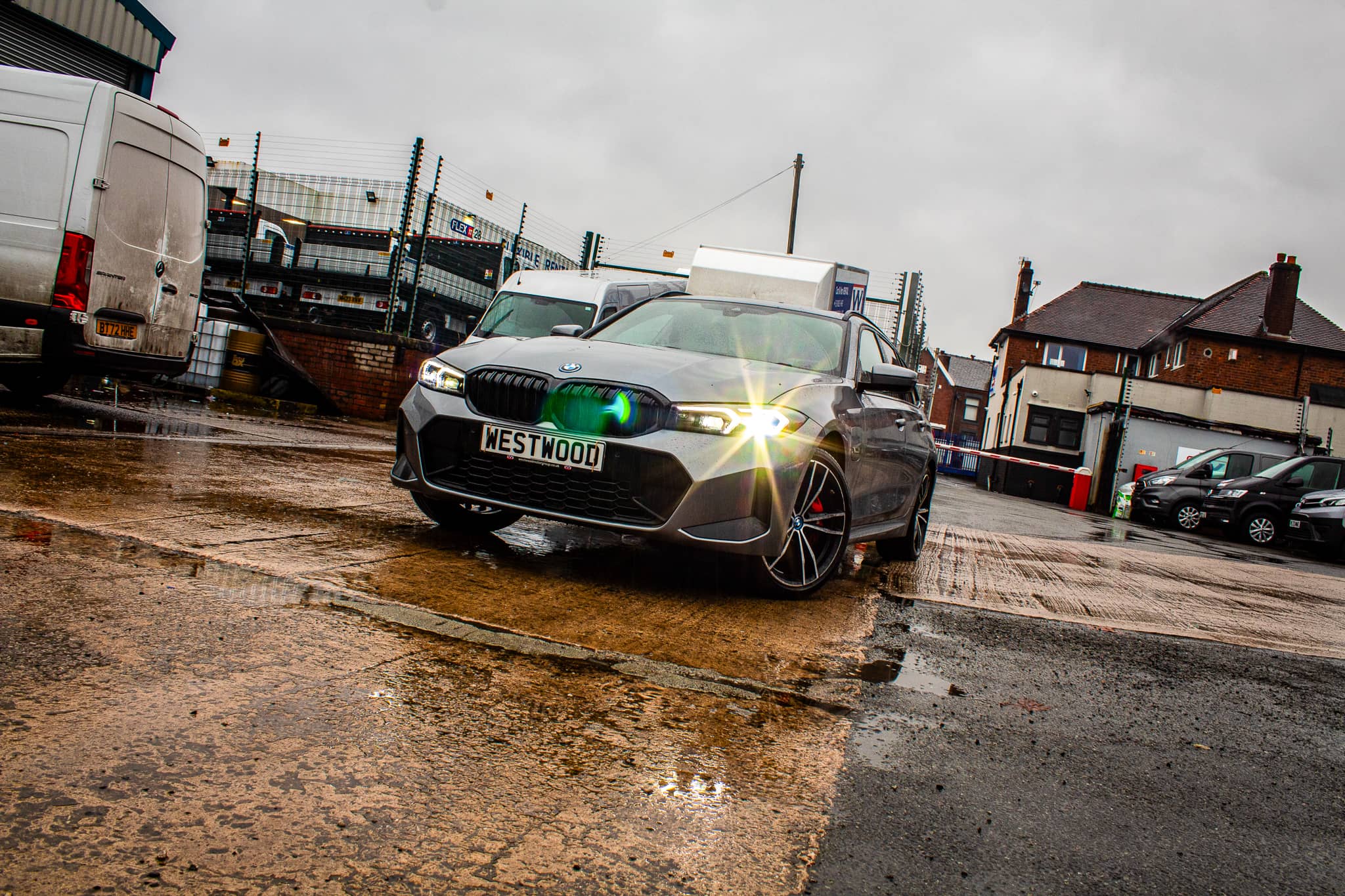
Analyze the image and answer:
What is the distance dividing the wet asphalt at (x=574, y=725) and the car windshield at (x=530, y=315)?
6.16 m

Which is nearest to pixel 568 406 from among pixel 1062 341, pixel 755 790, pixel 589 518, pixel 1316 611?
pixel 589 518

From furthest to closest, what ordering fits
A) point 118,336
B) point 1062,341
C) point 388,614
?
point 1062,341
point 118,336
point 388,614

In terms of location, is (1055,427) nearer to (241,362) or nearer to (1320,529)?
(1320,529)

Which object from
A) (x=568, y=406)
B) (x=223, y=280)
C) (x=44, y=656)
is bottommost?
(x=44, y=656)

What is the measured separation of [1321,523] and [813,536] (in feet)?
45.9

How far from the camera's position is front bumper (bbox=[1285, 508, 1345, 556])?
14.5 metres

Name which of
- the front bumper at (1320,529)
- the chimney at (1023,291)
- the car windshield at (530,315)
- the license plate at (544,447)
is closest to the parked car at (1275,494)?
the front bumper at (1320,529)

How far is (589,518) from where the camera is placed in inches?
154

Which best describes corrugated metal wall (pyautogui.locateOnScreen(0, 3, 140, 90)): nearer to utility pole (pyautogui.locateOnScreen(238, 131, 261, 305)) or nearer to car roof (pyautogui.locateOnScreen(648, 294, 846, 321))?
utility pole (pyautogui.locateOnScreen(238, 131, 261, 305))

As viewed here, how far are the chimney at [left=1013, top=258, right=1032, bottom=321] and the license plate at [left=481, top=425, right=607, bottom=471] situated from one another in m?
55.9

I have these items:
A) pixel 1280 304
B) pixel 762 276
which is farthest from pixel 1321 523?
pixel 1280 304

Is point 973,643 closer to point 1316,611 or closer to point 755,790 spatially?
point 755,790

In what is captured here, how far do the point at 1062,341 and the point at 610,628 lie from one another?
4727cm

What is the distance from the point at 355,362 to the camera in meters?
14.3
